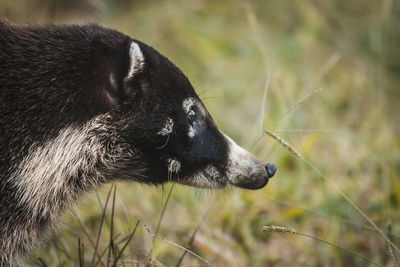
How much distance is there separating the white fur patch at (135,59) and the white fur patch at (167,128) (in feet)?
1.21

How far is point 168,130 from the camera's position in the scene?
2926mm

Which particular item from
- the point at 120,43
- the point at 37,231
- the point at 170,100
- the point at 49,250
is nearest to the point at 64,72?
the point at 120,43

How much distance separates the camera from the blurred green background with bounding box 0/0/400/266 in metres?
3.88

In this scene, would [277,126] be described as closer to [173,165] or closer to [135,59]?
[173,165]

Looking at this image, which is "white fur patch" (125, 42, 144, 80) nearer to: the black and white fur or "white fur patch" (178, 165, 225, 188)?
the black and white fur

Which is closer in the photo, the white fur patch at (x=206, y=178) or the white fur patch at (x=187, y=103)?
the white fur patch at (x=187, y=103)

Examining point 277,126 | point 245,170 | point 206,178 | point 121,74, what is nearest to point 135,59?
point 121,74

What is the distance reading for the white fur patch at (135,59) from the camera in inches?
107

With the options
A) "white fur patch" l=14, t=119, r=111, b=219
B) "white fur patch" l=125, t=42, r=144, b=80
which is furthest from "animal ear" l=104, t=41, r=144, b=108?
"white fur patch" l=14, t=119, r=111, b=219

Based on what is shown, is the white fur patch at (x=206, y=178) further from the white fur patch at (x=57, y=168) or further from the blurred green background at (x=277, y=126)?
the white fur patch at (x=57, y=168)

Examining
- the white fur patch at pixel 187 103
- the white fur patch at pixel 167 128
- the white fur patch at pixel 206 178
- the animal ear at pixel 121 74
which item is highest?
the animal ear at pixel 121 74

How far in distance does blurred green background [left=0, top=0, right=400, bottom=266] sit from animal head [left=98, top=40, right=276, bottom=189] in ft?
0.74

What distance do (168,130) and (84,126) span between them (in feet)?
1.65

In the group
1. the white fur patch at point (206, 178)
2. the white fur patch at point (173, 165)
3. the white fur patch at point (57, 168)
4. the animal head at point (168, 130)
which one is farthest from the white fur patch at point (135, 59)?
the white fur patch at point (206, 178)
